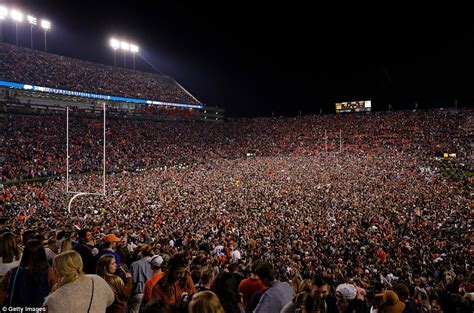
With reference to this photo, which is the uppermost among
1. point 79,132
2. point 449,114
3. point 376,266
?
point 449,114

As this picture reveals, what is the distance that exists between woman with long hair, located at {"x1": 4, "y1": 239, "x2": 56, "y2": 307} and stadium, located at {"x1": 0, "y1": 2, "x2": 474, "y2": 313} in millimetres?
11

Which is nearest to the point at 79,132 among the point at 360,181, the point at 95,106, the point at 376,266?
the point at 95,106

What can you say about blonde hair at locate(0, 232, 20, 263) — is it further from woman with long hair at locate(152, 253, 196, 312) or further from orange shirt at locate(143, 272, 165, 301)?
woman with long hair at locate(152, 253, 196, 312)

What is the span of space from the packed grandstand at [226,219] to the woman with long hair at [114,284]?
0.04 ft

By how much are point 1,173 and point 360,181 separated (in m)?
22.5

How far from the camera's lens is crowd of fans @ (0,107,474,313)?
2.82 metres

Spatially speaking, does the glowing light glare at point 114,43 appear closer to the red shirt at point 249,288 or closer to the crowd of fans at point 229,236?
the crowd of fans at point 229,236

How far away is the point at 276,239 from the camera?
10211 millimetres

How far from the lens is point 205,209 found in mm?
13766

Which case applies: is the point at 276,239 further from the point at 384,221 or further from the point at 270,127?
the point at 270,127

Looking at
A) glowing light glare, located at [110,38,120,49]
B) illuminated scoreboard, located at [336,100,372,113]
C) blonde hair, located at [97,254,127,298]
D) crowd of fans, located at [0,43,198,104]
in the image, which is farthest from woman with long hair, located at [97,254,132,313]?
illuminated scoreboard, located at [336,100,372,113]

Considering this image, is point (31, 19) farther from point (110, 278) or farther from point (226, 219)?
point (110, 278)

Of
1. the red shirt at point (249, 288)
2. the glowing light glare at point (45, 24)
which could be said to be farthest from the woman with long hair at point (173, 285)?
the glowing light glare at point (45, 24)

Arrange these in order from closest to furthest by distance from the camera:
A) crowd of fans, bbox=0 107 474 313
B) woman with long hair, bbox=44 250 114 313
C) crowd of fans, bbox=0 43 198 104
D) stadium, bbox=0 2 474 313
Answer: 1. woman with long hair, bbox=44 250 114 313
2. crowd of fans, bbox=0 107 474 313
3. stadium, bbox=0 2 474 313
4. crowd of fans, bbox=0 43 198 104
